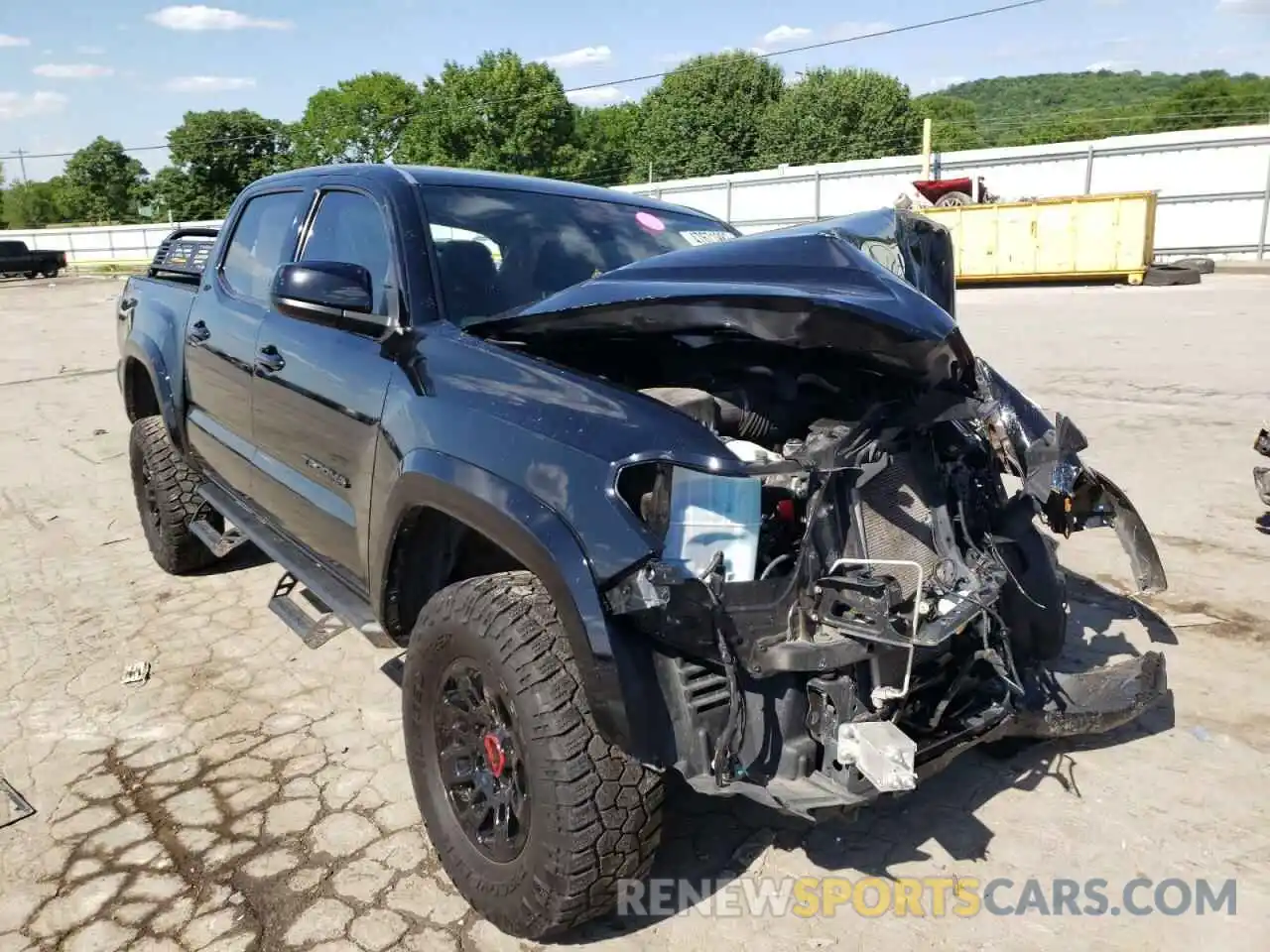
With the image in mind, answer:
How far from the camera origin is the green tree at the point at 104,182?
68.2 meters

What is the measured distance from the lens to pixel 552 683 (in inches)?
89.4

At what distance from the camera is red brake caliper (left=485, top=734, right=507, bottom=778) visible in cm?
245

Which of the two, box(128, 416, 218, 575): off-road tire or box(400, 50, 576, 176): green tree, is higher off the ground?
box(400, 50, 576, 176): green tree

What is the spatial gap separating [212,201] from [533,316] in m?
69.7

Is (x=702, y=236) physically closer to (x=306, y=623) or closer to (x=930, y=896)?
(x=306, y=623)

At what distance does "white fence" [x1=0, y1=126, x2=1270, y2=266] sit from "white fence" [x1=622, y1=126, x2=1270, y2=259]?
0.02 m

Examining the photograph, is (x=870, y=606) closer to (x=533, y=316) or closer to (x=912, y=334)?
(x=912, y=334)

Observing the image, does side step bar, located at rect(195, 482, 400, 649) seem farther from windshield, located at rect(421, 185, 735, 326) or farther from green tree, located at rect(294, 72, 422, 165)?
green tree, located at rect(294, 72, 422, 165)

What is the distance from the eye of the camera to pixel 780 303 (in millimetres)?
2279

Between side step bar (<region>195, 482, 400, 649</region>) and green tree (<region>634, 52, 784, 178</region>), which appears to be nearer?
side step bar (<region>195, 482, 400, 649</region>)

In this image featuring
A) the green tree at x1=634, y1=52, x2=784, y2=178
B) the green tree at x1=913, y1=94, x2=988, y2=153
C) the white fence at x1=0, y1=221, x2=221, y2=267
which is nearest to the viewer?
the white fence at x1=0, y1=221, x2=221, y2=267

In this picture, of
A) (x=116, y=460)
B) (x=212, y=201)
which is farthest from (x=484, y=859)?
(x=212, y=201)

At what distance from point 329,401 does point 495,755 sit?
1346 millimetres

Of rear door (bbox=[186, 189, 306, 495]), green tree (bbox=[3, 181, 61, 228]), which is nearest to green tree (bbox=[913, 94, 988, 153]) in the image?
rear door (bbox=[186, 189, 306, 495])
